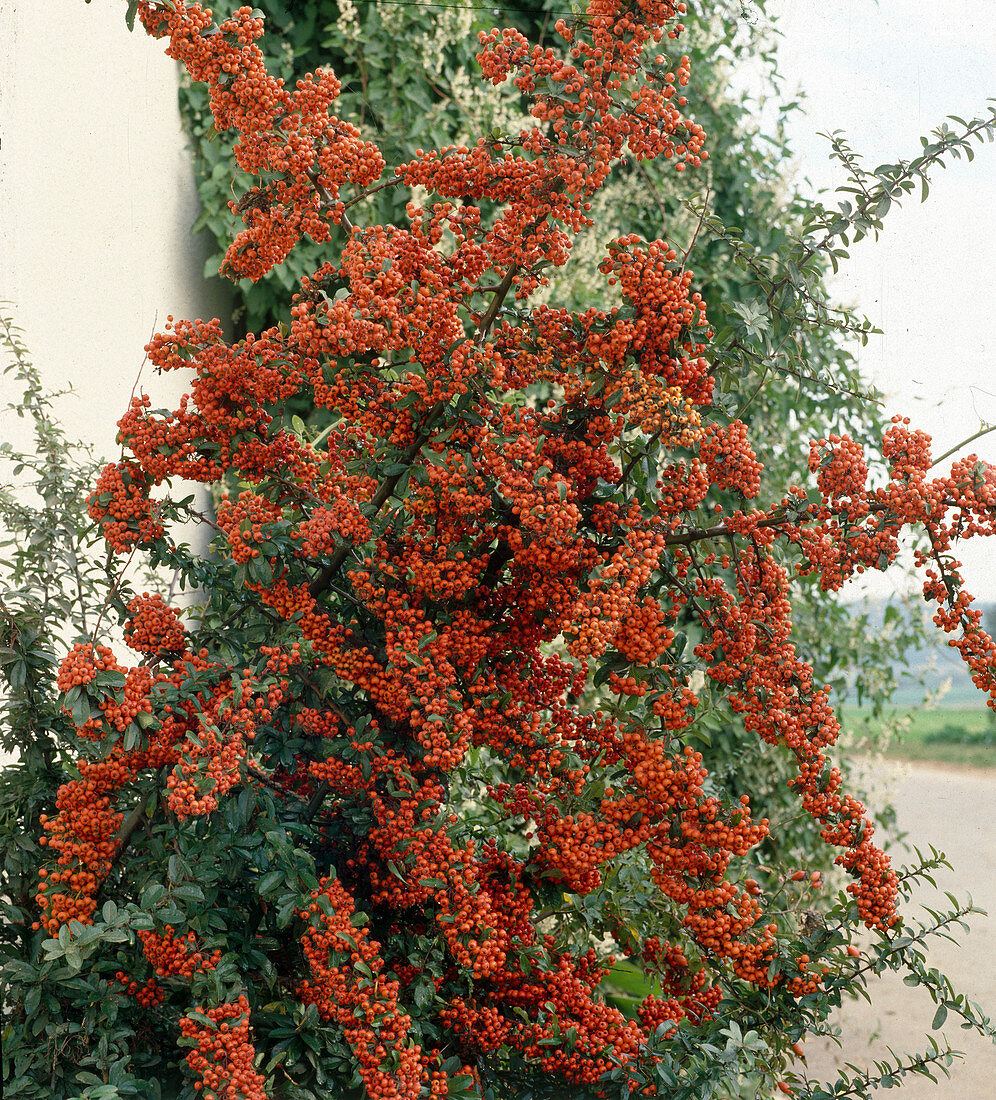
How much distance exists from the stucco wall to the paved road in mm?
2499

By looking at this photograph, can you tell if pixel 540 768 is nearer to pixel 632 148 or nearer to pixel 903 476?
pixel 903 476

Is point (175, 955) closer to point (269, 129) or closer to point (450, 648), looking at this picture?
point (450, 648)

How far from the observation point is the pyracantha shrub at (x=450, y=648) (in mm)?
1103

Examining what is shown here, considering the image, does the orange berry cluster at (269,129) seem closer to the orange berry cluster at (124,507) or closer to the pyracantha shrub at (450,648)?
the pyracantha shrub at (450,648)

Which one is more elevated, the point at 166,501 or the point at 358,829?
the point at 166,501

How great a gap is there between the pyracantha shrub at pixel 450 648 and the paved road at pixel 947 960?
1490mm

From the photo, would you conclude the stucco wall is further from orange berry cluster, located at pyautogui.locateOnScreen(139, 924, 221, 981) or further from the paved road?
the paved road

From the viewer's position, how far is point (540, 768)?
1.23 metres

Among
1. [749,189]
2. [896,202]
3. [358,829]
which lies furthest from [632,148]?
[749,189]

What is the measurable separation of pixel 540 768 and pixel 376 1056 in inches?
15.3

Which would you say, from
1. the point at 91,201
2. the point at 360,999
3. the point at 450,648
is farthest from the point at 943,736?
the point at 91,201


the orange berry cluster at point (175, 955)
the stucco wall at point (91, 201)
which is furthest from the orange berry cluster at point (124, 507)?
the stucco wall at point (91, 201)

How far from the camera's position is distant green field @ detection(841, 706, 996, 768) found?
2717 mm

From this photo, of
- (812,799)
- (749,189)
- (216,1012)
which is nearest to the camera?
(216,1012)
